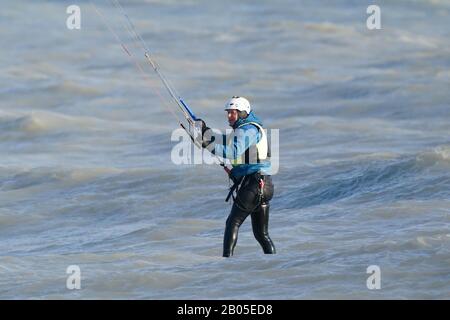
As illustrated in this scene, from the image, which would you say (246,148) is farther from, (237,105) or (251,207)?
(251,207)

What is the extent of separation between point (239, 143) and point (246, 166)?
0.48 m

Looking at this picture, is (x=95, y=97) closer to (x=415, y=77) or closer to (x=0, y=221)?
(x=415, y=77)

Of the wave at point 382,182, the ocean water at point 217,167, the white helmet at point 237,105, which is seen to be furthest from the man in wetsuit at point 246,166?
the wave at point 382,182

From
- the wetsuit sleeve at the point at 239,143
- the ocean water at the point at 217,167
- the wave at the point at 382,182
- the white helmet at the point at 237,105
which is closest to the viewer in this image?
the wetsuit sleeve at the point at 239,143

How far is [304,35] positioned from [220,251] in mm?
22941

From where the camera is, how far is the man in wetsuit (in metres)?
13.7

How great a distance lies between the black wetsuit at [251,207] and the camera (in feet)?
46.2

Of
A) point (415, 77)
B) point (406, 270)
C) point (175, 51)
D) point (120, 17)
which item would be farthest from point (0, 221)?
point (120, 17)

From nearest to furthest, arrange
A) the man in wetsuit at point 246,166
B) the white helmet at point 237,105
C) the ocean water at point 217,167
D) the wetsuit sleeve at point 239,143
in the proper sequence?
the wetsuit sleeve at point 239,143 → the man in wetsuit at point 246,166 → the white helmet at point 237,105 → the ocean water at point 217,167

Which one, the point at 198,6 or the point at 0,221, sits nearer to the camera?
the point at 0,221

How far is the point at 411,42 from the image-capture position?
36469mm

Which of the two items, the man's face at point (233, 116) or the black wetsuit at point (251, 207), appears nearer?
the man's face at point (233, 116)

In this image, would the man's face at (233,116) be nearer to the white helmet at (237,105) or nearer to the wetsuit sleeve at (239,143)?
the white helmet at (237,105)

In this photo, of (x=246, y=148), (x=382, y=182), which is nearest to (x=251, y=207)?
(x=246, y=148)
